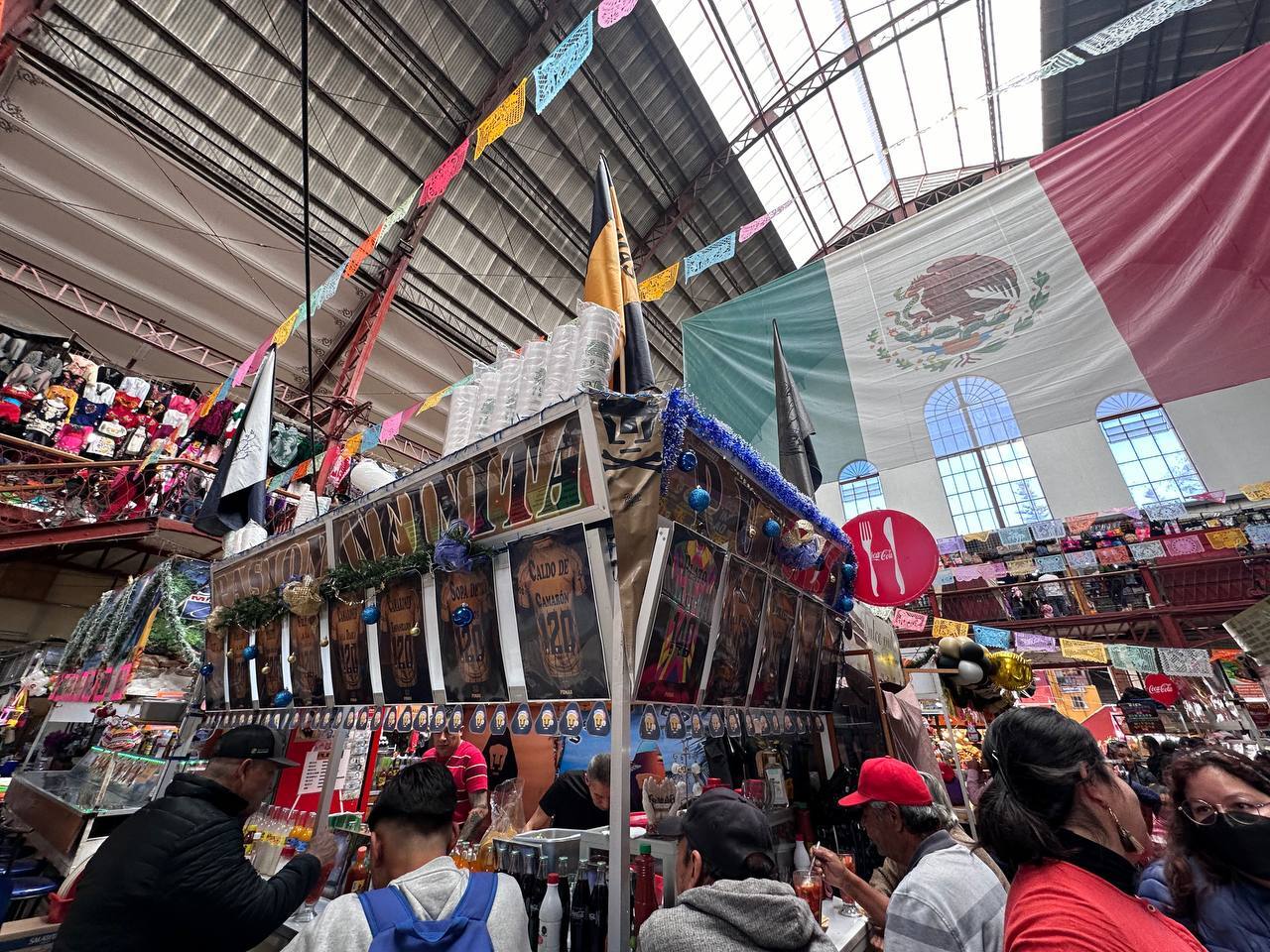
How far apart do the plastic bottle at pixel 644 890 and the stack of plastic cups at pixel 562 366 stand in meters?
2.08

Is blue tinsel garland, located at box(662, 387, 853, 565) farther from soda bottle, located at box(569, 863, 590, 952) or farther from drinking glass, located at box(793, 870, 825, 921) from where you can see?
drinking glass, located at box(793, 870, 825, 921)

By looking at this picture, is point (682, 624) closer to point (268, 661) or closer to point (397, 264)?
point (268, 661)

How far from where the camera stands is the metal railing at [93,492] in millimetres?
7750

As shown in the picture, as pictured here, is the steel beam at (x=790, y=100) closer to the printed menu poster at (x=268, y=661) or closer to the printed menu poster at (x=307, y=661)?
the printed menu poster at (x=268, y=661)

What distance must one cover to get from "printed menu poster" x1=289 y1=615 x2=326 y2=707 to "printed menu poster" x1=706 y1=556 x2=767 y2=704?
2633 millimetres

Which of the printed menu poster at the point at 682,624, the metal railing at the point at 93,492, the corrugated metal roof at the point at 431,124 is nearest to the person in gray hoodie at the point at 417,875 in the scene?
the printed menu poster at the point at 682,624

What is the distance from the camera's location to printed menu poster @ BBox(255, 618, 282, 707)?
398 centimetres

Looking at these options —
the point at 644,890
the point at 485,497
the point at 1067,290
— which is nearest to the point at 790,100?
the point at 1067,290

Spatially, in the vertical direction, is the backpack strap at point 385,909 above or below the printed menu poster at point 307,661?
below

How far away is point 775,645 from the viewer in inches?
132

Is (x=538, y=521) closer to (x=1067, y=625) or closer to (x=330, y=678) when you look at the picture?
(x=330, y=678)

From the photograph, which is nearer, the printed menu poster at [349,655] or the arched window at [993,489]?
the printed menu poster at [349,655]

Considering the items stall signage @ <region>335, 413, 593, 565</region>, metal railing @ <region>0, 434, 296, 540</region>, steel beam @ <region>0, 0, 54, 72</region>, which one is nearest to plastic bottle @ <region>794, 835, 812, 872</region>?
stall signage @ <region>335, 413, 593, 565</region>

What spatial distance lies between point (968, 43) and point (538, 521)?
17.1 m
